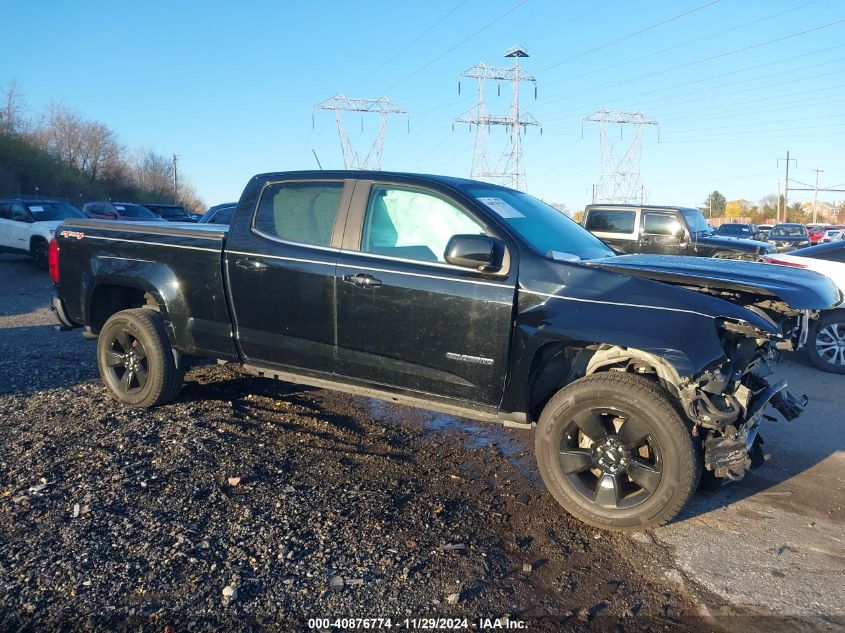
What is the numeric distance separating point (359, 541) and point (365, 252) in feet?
6.25

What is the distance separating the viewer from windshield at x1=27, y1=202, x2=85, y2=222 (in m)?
17.7

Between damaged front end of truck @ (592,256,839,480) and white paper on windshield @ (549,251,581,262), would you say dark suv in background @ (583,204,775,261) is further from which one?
damaged front end of truck @ (592,256,839,480)

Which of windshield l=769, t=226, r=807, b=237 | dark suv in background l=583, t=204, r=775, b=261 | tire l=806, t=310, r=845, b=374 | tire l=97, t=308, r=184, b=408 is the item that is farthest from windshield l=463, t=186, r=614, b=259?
windshield l=769, t=226, r=807, b=237

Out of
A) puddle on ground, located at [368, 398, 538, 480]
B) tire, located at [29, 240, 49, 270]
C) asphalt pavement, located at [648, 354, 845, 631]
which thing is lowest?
asphalt pavement, located at [648, 354, 845, 631]

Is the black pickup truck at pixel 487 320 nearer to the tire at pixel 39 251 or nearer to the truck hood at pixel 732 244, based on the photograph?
the truck hood at pixel 732 244

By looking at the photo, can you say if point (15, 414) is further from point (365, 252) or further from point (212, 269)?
point (365, 252)

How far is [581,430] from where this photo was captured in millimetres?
3906

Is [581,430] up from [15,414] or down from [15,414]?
up

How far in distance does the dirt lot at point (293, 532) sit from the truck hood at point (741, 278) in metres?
1.41

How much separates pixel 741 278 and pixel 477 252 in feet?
5.04

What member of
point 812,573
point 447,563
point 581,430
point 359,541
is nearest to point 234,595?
point 359,541

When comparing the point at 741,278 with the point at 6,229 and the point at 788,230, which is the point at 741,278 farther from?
the point at 788,230

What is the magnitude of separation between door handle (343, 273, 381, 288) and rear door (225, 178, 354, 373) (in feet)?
0.51

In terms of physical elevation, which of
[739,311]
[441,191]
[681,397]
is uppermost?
[441,191]
